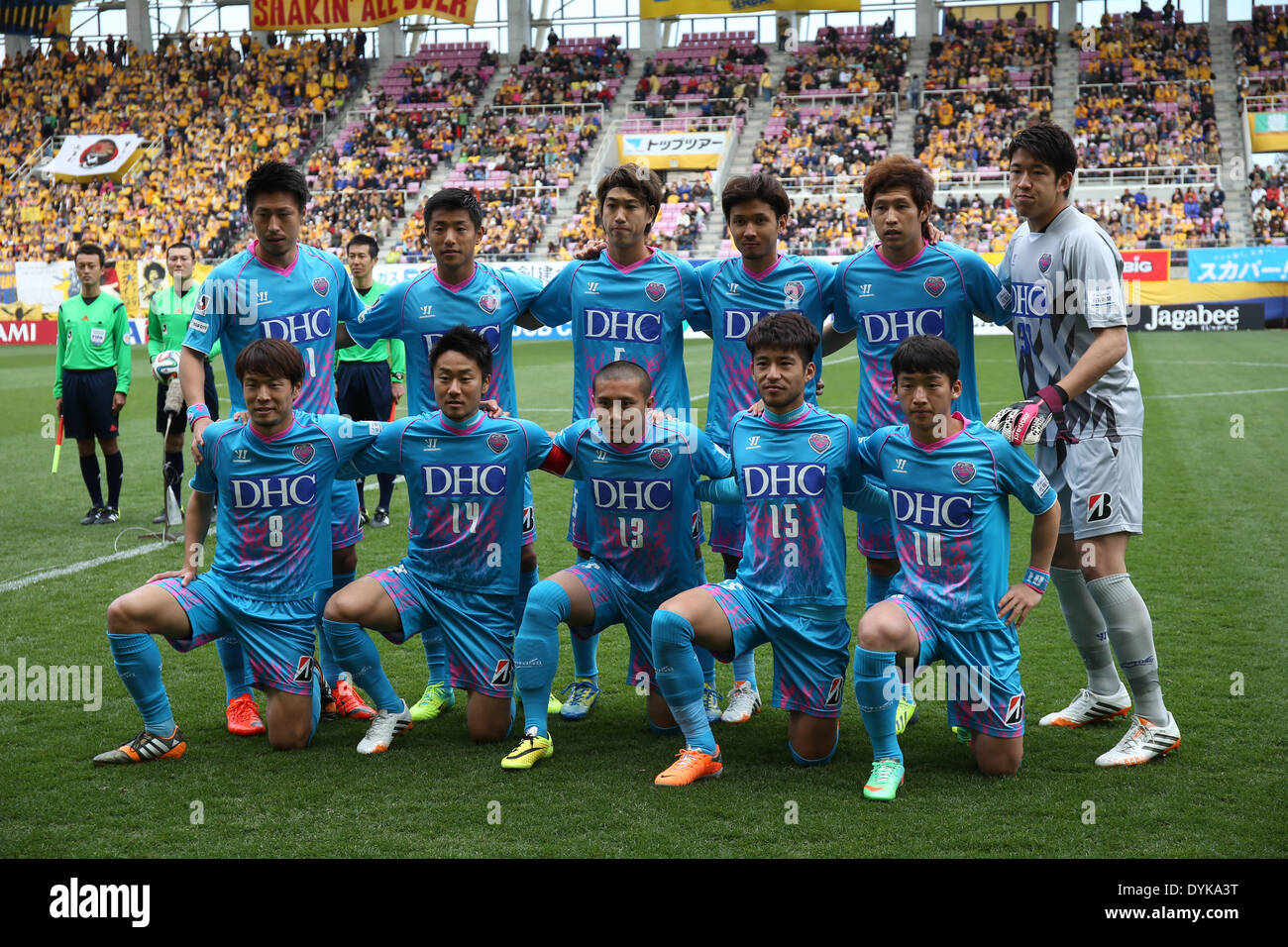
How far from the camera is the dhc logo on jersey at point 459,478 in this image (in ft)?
15.6

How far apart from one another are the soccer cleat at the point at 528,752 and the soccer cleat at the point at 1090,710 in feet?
6.50

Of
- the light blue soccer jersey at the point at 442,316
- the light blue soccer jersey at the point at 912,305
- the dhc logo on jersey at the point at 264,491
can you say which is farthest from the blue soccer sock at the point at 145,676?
the light blue soccer jersey at the point at 912,305

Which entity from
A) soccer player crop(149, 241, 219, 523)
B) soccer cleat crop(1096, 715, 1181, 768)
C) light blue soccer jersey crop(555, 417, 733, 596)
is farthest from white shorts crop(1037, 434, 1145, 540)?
soccer player crop(149, 241, 219, 523)

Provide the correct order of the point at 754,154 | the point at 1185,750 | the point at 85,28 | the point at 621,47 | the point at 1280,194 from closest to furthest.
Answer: the point at 1185,750 → the point at 1280,194 → the point at 754,154 → the point at 621,47 → the point at 85,28

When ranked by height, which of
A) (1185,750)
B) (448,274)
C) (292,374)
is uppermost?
(448,274)

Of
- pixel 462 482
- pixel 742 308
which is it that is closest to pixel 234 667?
pixel 462 482

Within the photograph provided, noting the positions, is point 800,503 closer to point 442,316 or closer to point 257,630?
point 442,316

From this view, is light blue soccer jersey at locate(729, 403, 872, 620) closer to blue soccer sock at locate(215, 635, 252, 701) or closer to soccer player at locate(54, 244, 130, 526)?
blue soccer sock at locate(215, 635, 252, 701)

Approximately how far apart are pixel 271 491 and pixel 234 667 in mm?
791

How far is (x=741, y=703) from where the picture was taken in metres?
5.00

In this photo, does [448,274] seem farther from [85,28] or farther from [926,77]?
[85,28]

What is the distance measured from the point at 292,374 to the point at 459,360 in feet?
2.13
